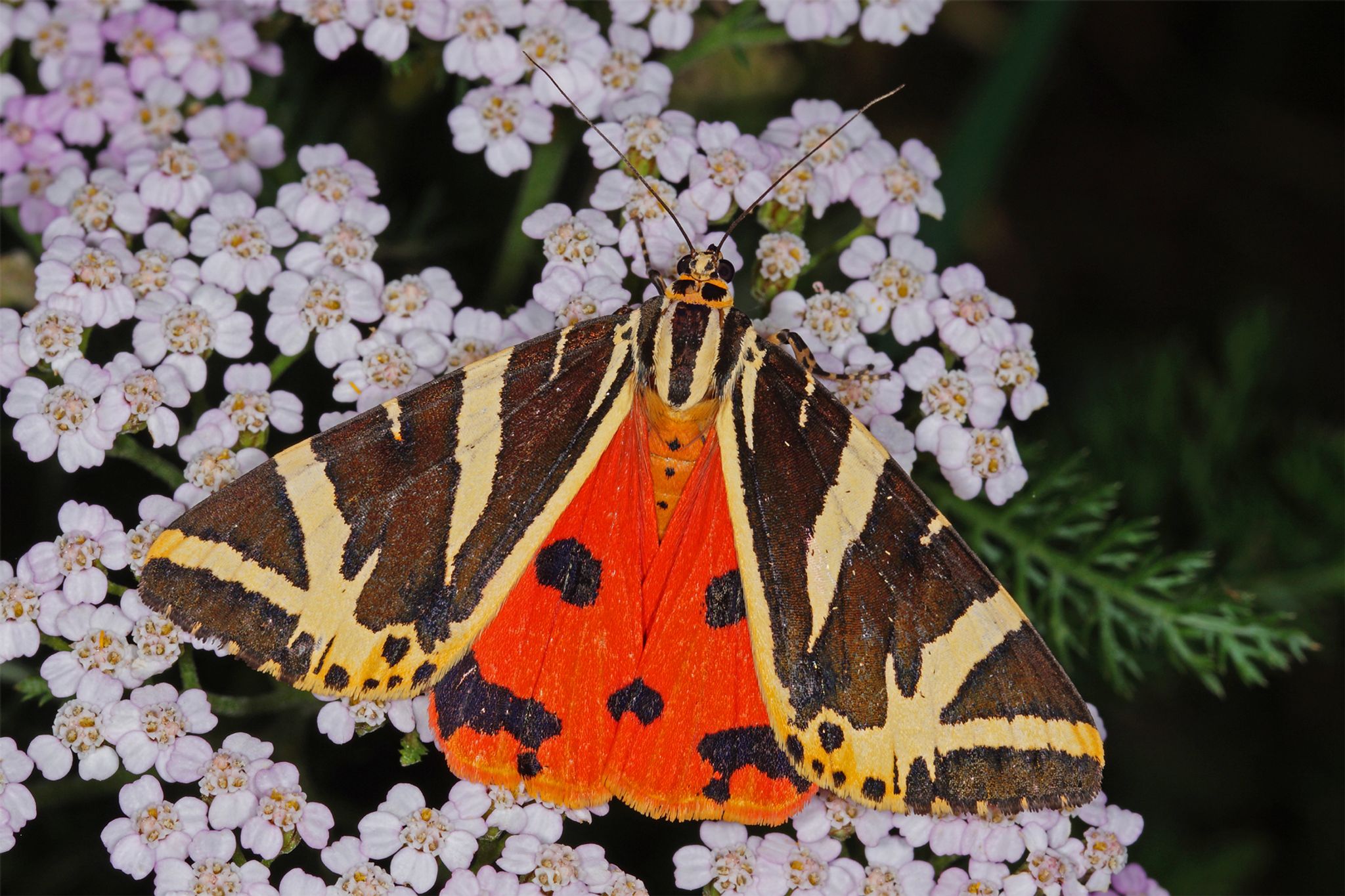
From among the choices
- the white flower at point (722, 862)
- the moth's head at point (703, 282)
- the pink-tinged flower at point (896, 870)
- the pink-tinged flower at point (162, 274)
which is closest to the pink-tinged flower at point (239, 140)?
the pink-tinged flower at point (162, 274)

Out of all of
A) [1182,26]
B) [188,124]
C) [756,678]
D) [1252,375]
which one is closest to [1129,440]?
[1252,375]

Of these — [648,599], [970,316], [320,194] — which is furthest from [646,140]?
[648,599]

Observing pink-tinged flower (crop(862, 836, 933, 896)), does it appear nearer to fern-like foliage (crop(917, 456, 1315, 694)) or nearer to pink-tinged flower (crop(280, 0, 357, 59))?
fern-like foliage (crop(917, 456, 1315, 694))

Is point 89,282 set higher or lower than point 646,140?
lower

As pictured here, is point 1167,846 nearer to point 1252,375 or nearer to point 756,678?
point 1252,375

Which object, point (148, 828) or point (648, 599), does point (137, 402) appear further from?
point (648, 599)

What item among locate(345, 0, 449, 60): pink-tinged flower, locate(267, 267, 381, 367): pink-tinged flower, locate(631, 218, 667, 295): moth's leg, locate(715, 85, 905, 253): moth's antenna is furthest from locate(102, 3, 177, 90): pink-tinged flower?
locate(631, 218, 667, 295): moth's leg
